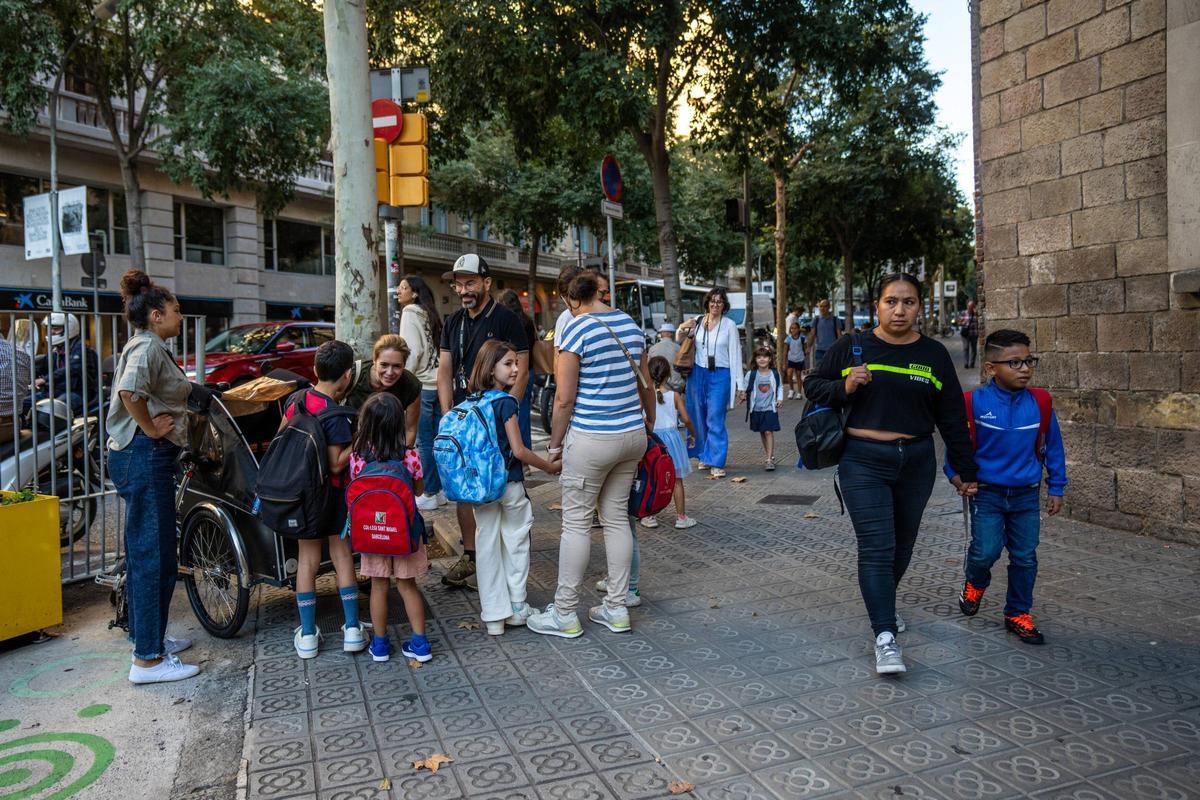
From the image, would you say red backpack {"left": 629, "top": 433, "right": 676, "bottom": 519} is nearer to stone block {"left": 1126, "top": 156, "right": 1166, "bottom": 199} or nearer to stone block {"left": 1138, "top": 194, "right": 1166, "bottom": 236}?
stone block {"left": 1138, "top": 194, "right": 1166, "bottom": 236}

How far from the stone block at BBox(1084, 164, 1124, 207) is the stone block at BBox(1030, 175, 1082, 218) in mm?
79

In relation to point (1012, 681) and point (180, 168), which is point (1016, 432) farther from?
point (180, 168)

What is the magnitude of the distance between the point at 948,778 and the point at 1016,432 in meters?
1.90

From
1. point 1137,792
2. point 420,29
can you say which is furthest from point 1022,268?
point 420,29

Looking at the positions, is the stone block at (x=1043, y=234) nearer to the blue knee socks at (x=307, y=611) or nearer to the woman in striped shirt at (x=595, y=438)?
the woman in striped shirt at (x=595, y=438)

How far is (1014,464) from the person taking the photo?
4.21 m

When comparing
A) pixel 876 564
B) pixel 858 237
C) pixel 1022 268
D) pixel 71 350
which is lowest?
pixel 876 564

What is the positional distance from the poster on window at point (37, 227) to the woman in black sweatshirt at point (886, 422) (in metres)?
12.8

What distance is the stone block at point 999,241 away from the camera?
7.24m

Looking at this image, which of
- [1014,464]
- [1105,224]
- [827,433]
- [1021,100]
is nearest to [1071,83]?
[1021,100]

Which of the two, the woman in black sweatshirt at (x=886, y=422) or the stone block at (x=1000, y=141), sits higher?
the stone block at (x=1000, y=141)

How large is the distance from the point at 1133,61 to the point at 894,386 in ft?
13.4

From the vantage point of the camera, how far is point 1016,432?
4.23 m

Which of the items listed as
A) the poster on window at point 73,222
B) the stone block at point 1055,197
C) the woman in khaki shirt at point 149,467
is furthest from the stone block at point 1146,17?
the poster on window at point 73,222
